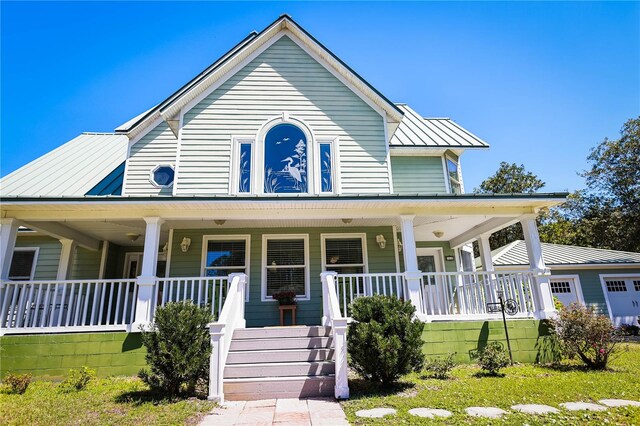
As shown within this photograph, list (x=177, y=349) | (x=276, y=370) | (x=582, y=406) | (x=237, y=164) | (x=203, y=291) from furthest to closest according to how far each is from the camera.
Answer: (x=237, y=164)
(x=203, y=291)
(x=276, y=370)
(x=177, y=349)
(x=582, y=406)

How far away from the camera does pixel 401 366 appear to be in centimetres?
511

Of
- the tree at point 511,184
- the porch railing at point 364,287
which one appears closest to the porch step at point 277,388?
the porch railing at point 364,287

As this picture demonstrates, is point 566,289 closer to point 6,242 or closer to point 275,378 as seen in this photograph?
point 275,378

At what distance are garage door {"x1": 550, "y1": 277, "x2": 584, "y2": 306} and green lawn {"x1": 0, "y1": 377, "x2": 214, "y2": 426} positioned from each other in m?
16.0

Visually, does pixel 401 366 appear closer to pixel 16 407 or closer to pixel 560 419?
pixel 560 419

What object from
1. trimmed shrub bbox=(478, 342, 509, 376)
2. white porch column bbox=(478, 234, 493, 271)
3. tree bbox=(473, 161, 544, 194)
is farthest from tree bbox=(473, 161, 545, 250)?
→ trimmed shrub bbox=(478, 342, 509, 376)

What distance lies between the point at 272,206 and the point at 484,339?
5.28 m

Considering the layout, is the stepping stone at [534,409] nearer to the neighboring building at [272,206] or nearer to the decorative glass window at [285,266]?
the neighboring building at [272,206]

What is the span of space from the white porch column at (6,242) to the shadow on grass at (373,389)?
7.42 m

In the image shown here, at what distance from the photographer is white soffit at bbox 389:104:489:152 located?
11.2 meters

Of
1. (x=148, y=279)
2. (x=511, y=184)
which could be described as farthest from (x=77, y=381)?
(x=511, y=184)

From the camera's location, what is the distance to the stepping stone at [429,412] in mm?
4031

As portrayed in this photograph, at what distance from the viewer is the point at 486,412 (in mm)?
4145

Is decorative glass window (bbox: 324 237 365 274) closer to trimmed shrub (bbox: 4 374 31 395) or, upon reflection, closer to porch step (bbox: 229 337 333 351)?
porch step (bbox: 229 337 333 351)
